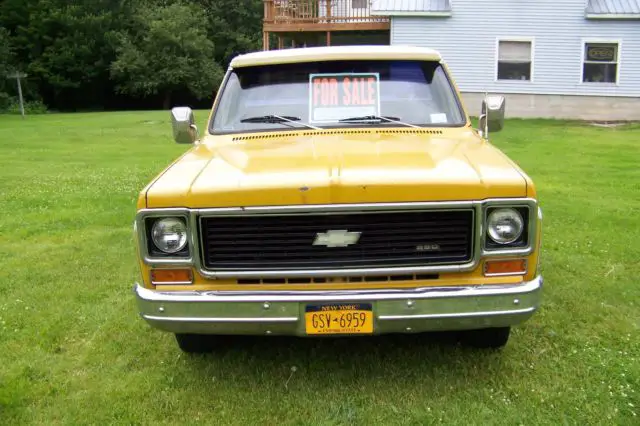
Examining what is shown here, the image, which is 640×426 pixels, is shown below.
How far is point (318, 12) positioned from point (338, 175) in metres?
19.7

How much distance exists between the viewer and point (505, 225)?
9.77 feet

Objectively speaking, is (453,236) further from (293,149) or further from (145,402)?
(145,402)

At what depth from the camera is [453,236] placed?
2.96 m

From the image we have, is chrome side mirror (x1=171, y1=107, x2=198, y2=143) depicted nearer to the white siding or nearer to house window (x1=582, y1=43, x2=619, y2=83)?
the white siding

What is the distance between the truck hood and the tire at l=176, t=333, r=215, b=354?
1019mm

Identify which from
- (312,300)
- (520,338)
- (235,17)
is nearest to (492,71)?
(520,338)

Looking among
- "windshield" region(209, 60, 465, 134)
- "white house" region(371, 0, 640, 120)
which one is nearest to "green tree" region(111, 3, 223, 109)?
"white house" region(371, 0, 640, 120)

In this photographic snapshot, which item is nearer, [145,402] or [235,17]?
[145,402]

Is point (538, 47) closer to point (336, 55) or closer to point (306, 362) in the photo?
point (336, 55)

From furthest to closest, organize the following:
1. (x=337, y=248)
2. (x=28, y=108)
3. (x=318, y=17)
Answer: (x=28, y=108) < (x=318, y=17) < (x=337, y=248)

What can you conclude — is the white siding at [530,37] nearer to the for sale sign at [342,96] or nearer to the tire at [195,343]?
the for sale sign at [342,96]

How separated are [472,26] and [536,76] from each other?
2.65 metres

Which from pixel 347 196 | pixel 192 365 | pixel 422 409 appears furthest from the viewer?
pixel 192 365

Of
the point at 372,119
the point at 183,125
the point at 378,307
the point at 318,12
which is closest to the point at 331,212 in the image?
the point at 378,307
